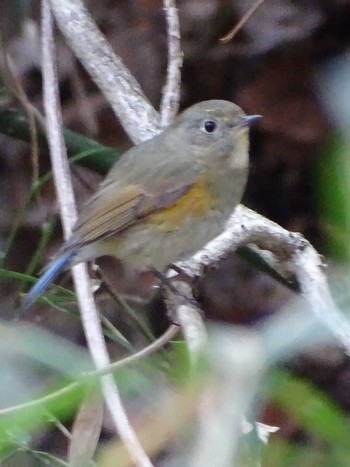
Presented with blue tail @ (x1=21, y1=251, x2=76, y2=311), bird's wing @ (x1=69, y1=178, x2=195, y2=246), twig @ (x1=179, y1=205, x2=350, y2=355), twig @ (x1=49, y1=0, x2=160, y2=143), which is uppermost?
twig @ (x1=49, y1=0, x2=160, y2=143)

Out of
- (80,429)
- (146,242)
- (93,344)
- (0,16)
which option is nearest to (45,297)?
(146,242)

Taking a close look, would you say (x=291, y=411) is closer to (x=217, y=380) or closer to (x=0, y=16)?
(x=217, y=380)

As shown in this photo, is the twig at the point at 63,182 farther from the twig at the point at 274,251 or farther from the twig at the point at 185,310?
the twig at the point at 274,251

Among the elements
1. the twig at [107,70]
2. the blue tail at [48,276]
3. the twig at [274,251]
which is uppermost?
the twig at [107,70]

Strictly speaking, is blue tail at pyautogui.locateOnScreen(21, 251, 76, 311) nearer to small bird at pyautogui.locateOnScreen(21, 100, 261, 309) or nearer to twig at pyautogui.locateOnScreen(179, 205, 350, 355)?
small bird at pyautogui.locateOnScreen(21, 100, 261, 309)

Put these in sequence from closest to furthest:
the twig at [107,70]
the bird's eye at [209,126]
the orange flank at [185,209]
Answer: the twig at [107,70]
the orange flank at [185,209]
the bird's eye at [209,126]

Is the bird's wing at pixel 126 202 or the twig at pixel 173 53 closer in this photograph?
the twig at pixel 173 53

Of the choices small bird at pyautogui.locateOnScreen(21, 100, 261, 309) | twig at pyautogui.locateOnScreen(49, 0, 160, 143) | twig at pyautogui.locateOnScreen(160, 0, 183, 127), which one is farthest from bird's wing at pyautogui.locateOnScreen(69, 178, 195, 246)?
twig at pyautogui.locateOnScreen(160, 0, 183, 127)

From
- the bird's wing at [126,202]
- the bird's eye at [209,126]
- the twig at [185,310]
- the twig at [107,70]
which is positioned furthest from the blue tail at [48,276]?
the bird's eye at [209,126]
